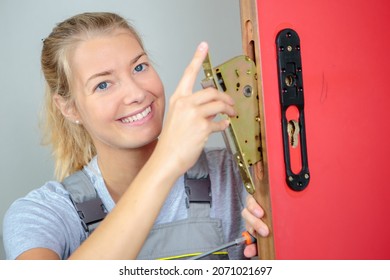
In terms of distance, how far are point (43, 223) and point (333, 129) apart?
2.25ft

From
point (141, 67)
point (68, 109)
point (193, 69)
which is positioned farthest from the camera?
point (68, 109)

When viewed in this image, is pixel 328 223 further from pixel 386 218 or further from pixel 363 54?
pixel 363 54

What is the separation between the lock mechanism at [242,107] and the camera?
1092 millimetres

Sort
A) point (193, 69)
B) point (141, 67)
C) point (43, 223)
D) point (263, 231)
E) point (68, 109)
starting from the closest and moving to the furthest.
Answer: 1. point (193, 69)
2. point (263, 231)
3. point (43, 223)
4. point (141, 67)
5. point (68, 109)

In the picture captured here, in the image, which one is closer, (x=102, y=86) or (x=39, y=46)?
(x=102, y=86)

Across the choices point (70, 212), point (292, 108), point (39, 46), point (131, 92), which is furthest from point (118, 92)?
point (39, 46)

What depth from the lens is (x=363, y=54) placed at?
1191 millimetres

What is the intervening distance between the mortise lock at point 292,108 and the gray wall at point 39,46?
131cm

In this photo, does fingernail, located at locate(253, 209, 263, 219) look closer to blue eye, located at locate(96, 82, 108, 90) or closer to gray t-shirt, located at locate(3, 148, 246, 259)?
gray t-shirt, located at locate(3, 148, 246, 259)

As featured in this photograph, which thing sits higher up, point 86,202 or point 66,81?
point 66,81

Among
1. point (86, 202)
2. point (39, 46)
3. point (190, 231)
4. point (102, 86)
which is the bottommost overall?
point (190, 231)

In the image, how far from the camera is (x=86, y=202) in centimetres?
143

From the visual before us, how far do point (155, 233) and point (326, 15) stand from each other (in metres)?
0.68

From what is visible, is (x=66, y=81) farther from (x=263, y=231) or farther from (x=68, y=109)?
(x=263, y=231)
